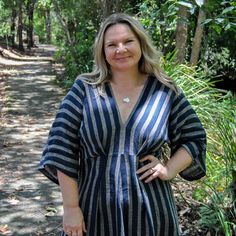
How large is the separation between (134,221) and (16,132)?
Answer: 21.9 ft

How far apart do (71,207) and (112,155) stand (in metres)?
0.31

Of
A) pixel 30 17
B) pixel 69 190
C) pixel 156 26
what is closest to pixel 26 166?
pixel 156 26

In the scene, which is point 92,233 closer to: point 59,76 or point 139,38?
point 139,38

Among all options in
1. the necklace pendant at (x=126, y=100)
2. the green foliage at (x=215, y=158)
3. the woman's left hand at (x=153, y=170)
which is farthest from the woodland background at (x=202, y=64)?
the woman's left hand at (x=153, y=170)

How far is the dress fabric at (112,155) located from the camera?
7.09 feet

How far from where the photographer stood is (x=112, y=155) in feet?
7.12

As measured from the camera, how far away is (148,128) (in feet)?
7.13

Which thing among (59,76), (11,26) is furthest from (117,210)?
(11,26)

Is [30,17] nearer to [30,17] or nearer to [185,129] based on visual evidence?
[30,17]

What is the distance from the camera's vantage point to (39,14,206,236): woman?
2164 mm

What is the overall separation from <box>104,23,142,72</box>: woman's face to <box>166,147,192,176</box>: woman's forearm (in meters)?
0.49

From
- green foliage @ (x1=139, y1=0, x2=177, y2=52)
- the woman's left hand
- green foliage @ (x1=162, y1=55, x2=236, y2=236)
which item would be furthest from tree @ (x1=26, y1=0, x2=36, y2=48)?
the woman's left hand

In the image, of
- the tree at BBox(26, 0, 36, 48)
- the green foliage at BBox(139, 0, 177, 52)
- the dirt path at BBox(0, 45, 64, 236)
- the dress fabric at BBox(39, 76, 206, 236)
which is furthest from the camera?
the tree at BBox(26, 0, 36, 48)

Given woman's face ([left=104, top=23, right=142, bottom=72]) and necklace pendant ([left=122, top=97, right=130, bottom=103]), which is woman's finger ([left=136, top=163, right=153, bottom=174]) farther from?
woman's face ([left=104, top=23, right=142, bottom=72])
